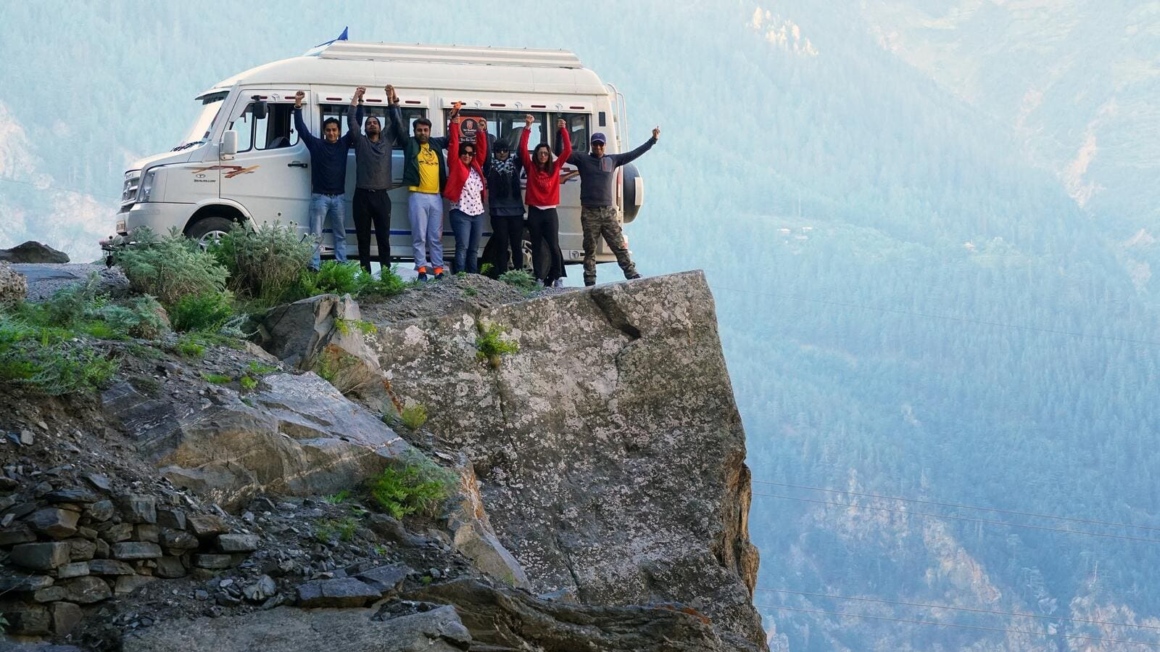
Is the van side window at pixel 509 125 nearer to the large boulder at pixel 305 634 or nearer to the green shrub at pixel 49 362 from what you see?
the green shrub at pixel 49 362

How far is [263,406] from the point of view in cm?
1154

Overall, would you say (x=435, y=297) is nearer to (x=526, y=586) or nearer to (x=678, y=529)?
(x=678, y=529)

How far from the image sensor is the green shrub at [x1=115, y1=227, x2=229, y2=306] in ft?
49.2

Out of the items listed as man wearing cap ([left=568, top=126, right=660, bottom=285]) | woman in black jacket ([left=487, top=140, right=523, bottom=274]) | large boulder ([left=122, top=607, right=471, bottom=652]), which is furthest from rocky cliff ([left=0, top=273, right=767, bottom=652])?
man wearing cap ([left=568, top=126, right=660, bottom=285])

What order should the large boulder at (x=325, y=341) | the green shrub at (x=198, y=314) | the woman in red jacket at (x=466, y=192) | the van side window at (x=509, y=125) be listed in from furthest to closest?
the van side window at (x=509, y=125) < the woman in red jacket at (x=466, y=192) < the green shrub at (x=198, y=314) < the large boulder at (x=325, y=341)

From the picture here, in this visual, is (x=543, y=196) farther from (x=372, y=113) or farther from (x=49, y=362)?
(x=49, y=362)

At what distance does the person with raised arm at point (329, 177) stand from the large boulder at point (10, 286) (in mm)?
5312

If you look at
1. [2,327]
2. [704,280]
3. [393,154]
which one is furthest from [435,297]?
[2,327]

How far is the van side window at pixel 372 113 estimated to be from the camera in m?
20.1

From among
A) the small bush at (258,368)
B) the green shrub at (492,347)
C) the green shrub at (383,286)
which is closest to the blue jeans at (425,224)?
the green shrub at (383,286)

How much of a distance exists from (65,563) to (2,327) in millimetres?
2641

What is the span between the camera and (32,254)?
75.5 ft

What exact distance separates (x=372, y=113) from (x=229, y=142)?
2001 mm

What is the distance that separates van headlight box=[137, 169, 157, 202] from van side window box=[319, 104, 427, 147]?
7.39 feet
